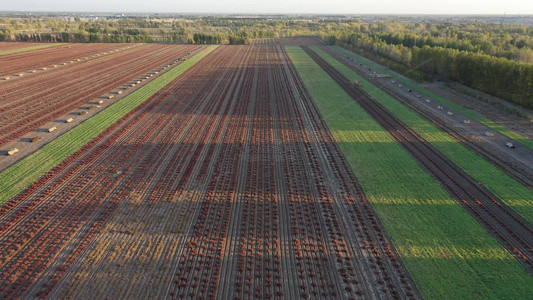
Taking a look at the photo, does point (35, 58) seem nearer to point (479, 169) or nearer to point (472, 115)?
point (472, 115)

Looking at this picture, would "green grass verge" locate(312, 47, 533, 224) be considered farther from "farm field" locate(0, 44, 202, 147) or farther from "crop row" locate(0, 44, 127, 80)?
"crop row" locate(0, 44, 127, 80)

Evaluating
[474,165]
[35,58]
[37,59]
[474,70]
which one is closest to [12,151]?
[474,165]

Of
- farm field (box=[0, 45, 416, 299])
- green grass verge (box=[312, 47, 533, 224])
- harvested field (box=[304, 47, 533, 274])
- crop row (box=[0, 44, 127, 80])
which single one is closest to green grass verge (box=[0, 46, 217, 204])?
farm field (box=[0, 45, 416, 299])

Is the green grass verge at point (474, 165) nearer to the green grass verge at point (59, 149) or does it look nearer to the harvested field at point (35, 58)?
the green grass verge at point (59, 149)

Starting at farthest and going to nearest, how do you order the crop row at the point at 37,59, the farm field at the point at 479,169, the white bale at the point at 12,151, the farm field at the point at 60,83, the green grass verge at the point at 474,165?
the crop row at the point at 37,59 → the farm field at the point at 60,83 → the white bale at the point at 12,151 → the green grass verge at the point at 474,165 → the farm field at the point at 479,169

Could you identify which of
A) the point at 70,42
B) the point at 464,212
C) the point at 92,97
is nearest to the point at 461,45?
the point at 464,212

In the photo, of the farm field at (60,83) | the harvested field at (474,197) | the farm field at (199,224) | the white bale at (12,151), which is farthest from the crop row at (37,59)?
the harvested field at (474,197)
